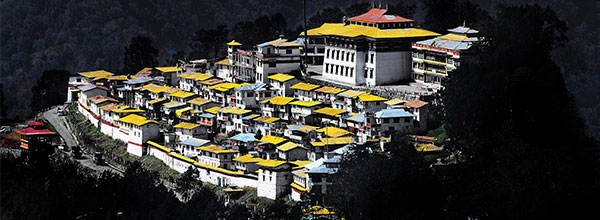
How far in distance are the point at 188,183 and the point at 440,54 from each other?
15131mm

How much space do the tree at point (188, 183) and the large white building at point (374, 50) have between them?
11.8 metres

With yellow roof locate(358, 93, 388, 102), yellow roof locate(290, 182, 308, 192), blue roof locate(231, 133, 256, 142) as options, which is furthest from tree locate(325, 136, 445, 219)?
blue roof locate(231, 133, 256, 142)

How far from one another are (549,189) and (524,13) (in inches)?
509

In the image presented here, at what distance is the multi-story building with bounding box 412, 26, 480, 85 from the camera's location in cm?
5897

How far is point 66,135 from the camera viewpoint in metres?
73.4

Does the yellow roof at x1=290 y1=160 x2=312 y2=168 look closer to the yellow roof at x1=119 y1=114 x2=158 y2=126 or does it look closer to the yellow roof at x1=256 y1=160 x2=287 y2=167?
the yellow roof at x1=256 y1=160 x2=287 y2=167

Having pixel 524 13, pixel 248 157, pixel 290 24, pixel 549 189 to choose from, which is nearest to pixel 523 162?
pixel 549 189

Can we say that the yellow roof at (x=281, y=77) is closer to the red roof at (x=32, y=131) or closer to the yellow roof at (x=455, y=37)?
the yellow roof at (x=455, y=37)

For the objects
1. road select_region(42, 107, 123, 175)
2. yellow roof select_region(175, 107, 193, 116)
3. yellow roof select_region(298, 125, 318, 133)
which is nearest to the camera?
yellow roof select_region(298, 125, 318, 133)

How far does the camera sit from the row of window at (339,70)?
64.8 m

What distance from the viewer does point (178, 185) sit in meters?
56.1

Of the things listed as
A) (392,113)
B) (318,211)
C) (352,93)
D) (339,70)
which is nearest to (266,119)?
(352,93)

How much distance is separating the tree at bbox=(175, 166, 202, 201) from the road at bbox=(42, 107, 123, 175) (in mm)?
6909

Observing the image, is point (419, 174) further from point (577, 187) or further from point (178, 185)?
point (178, 185)
